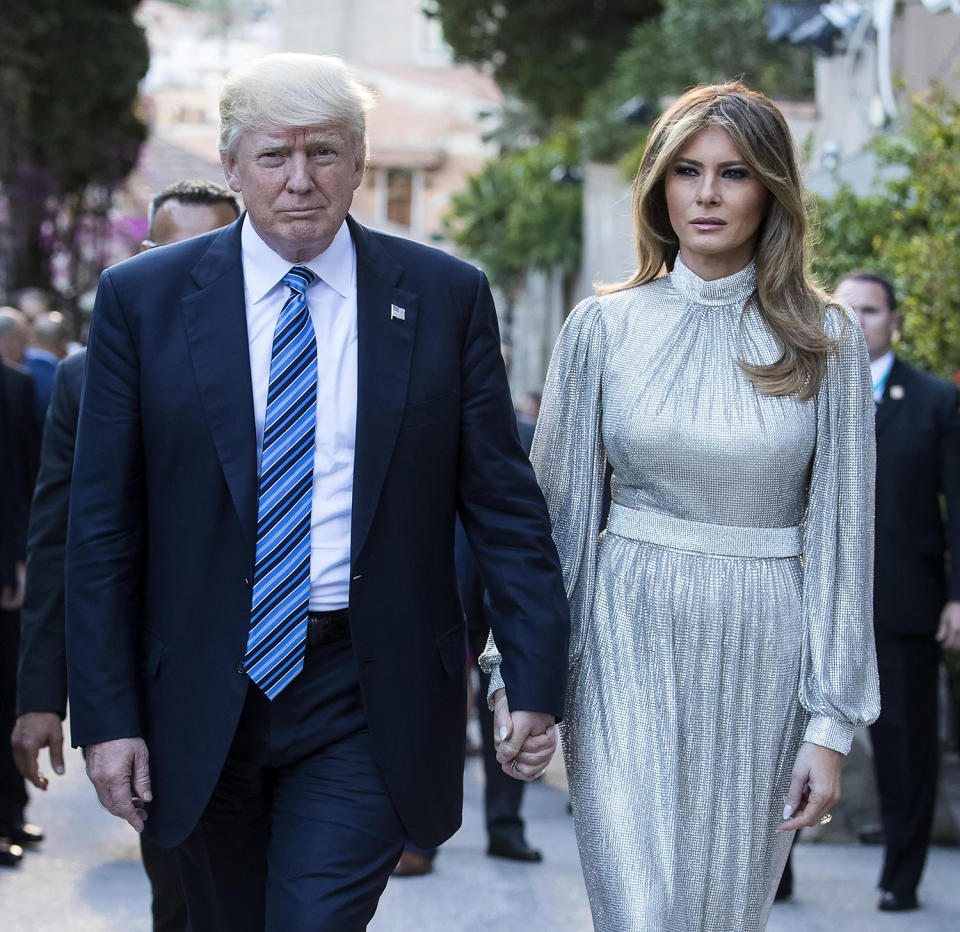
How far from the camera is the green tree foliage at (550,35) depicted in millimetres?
23984

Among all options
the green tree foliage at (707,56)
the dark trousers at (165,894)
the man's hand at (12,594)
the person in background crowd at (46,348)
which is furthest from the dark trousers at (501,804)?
the green tree foliage at (707,56)

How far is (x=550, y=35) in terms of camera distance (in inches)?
955

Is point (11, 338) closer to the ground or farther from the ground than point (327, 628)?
closer to the ground

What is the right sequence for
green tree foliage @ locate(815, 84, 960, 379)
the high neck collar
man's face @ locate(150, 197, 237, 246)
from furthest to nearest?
green tree foliage @ locate(815, 84, 960, 379) → man's face @ locate(150, 197, 237, 246) → the high neck collar

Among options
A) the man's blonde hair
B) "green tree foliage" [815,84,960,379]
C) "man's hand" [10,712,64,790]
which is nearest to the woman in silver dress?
the man's blonde hair

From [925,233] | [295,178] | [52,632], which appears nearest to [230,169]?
[295,178]

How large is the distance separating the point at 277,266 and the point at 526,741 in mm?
1122

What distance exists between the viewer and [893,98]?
489 inches

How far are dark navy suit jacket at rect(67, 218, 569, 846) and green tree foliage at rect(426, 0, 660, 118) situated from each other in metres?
21.0

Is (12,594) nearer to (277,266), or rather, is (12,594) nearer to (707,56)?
(277,266)

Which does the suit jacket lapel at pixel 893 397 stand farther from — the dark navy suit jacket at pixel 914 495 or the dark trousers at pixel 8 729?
the dark trousers at pixel 8 729

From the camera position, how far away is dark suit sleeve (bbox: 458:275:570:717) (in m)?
3.59

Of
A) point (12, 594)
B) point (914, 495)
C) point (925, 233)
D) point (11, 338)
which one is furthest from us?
point (11, 338)

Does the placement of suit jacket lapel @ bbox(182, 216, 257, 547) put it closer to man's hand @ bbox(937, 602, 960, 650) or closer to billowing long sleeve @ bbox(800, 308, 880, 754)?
billowing long sleeve @ bbox(800, 308, 880, 754)
